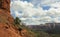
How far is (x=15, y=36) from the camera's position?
46375 mm

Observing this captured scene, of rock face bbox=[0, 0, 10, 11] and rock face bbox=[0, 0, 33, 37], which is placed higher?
rock face bbox=[0, 0, 10, 11]

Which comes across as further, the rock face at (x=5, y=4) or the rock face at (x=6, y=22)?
the rock face at (x=5, y=4)

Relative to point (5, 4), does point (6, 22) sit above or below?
below

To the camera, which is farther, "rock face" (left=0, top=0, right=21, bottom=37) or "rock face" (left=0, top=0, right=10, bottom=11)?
"rock face" (left=0, top=0, right=10, bottom=11)

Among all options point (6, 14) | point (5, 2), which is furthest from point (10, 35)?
point (5, 2)

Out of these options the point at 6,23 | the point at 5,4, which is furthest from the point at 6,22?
the point at 5,4

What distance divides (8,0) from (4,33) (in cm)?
1429

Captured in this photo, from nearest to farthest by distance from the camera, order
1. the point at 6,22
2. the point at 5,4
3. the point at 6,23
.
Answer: the point at 6,23, the point at 6,22, the point at 5,4

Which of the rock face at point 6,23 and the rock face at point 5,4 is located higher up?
the rock face at point 5,4

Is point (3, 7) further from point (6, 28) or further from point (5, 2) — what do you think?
point (6, 28)

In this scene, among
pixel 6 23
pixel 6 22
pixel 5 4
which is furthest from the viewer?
pixel 5 4

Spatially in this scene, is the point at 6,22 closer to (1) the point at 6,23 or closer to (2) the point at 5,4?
(1) the point at 6,23

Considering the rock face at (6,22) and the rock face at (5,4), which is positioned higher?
the rock face at (5,4)

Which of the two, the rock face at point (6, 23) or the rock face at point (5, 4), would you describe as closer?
the rock face at point (6, 23)
